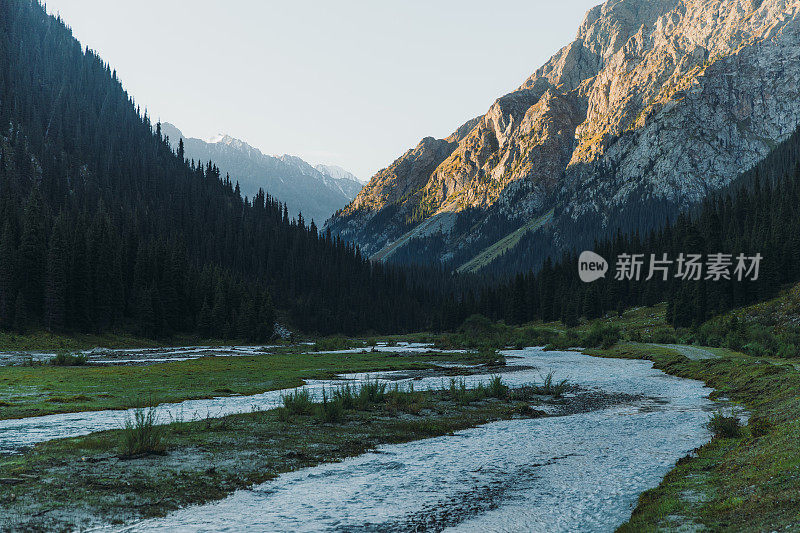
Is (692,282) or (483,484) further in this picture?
(692,282)

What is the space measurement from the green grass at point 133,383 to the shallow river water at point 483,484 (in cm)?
1405

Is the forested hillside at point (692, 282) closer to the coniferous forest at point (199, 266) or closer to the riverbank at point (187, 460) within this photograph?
the coniferous forest at point (199, 266)

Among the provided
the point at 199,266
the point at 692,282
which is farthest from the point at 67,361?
the point at 199,266

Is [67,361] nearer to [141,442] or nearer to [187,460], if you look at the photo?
[141,442]

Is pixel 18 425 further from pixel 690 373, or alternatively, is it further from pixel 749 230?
pixel 749 230

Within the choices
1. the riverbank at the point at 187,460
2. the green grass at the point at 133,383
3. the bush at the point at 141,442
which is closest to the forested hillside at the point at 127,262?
the green grass at the point at 133,383

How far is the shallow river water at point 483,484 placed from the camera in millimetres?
10383

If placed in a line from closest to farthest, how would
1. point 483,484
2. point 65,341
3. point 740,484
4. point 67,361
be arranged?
point 740,484 < point 483,484 < point 67,361 < point 65,341

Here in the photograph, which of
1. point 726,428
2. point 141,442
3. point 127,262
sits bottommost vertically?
point 726,428

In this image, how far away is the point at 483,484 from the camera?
13.5m

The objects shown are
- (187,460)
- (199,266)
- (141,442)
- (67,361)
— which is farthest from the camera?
(199,266)

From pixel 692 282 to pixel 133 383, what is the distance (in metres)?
102

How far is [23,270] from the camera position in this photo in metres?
86.5

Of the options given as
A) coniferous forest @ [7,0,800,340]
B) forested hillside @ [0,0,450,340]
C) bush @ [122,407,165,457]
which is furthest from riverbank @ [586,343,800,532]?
forested hillside @ [0,0,450,340]
